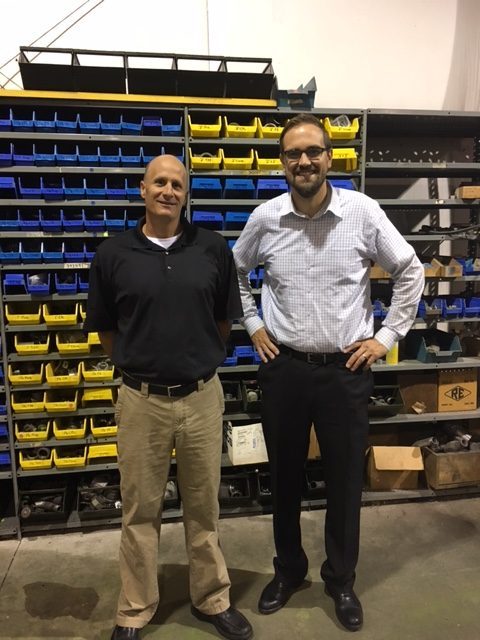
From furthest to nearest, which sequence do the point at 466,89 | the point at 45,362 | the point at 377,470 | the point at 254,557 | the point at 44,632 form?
the point at 466,89
the point at 377,470
the point at 45,362
the point at 254,557
the point at 44,632

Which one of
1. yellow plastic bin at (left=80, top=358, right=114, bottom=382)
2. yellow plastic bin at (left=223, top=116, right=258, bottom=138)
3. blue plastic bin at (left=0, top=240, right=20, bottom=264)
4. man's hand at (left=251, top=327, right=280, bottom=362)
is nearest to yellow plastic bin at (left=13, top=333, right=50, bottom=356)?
yellow plastic bin at (left=80, top=358, right=114, bottom=382)

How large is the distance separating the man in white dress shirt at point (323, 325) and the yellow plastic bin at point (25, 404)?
1.32m

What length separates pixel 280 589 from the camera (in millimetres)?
2023

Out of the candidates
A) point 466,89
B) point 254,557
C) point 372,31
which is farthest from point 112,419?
point 466,89

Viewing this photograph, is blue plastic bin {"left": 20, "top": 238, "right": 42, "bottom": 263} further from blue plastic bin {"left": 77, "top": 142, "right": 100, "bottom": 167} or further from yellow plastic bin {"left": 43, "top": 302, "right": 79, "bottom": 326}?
blue plastic bin {"left": 77, "top": 142, "right": 100, "bottom": 167}

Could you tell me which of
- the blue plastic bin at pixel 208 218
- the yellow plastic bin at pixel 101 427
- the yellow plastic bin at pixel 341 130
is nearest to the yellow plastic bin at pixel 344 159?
the yellow plastic bin at pixel 341 130

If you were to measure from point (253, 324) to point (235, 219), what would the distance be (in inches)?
32.3

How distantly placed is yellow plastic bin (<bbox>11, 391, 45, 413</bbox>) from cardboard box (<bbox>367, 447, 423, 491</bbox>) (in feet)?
6.31

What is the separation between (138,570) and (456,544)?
64.8 inches

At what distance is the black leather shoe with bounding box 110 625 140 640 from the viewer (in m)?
1.79

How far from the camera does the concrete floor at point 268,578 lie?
1.91m

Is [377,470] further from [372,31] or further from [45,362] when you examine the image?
[372,31]

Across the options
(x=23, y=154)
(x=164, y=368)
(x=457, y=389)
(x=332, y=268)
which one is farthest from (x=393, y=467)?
(x=23, y=154)

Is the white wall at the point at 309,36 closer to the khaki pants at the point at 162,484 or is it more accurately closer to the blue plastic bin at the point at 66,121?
the blue plastic bin at the point at 66,121
